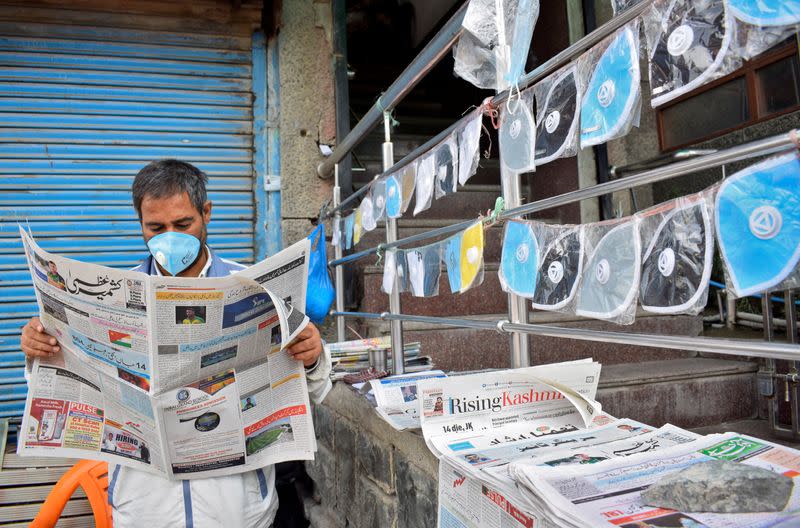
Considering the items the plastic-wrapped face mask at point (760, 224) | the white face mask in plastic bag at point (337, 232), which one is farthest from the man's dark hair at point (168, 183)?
the white face mask in plastic bag at point (337, 232)

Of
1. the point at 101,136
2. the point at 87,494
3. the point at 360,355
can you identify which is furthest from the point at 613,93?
the point at 101,136

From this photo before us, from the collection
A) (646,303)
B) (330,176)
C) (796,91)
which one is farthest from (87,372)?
(796,91)

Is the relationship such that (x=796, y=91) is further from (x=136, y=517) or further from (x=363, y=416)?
(x=136, y=517)

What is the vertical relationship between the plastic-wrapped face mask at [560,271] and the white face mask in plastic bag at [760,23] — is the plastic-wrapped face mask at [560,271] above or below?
below

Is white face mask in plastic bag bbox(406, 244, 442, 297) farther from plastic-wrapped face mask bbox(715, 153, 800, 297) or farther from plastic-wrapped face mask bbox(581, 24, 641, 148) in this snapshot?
plastic-wrapped face mask bbox(715, 153, 800, 297)

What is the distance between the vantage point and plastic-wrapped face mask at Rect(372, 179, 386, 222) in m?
2.22

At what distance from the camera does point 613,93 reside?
94 centimetres

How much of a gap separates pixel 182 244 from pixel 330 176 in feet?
8.44

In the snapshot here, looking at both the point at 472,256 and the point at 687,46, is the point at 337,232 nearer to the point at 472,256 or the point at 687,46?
the point at 472,256

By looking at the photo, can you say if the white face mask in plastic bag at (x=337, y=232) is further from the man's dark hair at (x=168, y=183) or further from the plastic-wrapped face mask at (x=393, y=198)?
the man's dark hair at (x=168, y=183)

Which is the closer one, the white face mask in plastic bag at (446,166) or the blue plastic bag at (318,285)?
the white face mask in plastic bag at (446,166)

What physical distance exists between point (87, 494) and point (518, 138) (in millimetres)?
2186

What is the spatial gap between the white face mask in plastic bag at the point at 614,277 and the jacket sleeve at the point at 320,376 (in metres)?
0.73

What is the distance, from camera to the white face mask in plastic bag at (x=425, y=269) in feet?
5.83
